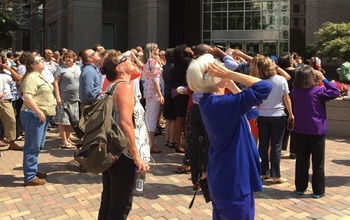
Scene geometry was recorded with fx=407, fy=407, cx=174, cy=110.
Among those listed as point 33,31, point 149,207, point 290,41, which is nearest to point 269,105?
point 149,207

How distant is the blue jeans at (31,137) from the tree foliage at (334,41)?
1820 cm

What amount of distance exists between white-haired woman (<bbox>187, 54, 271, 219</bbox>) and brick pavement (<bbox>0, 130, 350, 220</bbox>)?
6.71ft

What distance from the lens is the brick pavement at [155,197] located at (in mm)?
4980

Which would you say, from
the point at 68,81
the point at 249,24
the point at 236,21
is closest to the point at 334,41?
the point at 249,24

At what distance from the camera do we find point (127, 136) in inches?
136

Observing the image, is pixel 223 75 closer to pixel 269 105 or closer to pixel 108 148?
pixel 108 148

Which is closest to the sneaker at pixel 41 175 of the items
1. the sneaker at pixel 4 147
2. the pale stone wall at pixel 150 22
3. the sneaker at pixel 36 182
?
the sneaker at pixel 36 182

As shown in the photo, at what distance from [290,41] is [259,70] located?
2521cm

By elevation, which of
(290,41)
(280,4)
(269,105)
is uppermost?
(280,4)

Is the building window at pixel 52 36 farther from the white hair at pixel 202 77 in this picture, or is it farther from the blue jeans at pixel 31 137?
the white hair at pixel 202 77

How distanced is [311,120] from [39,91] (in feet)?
12.6

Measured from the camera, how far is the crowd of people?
9.50ft

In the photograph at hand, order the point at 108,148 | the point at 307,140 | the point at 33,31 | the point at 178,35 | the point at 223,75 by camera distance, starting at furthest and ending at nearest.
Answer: the point at 33,31 → the point at 178,35 → the point at 307,140 → the point at 108,148 → the point at 223,75

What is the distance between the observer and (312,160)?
5605mm
